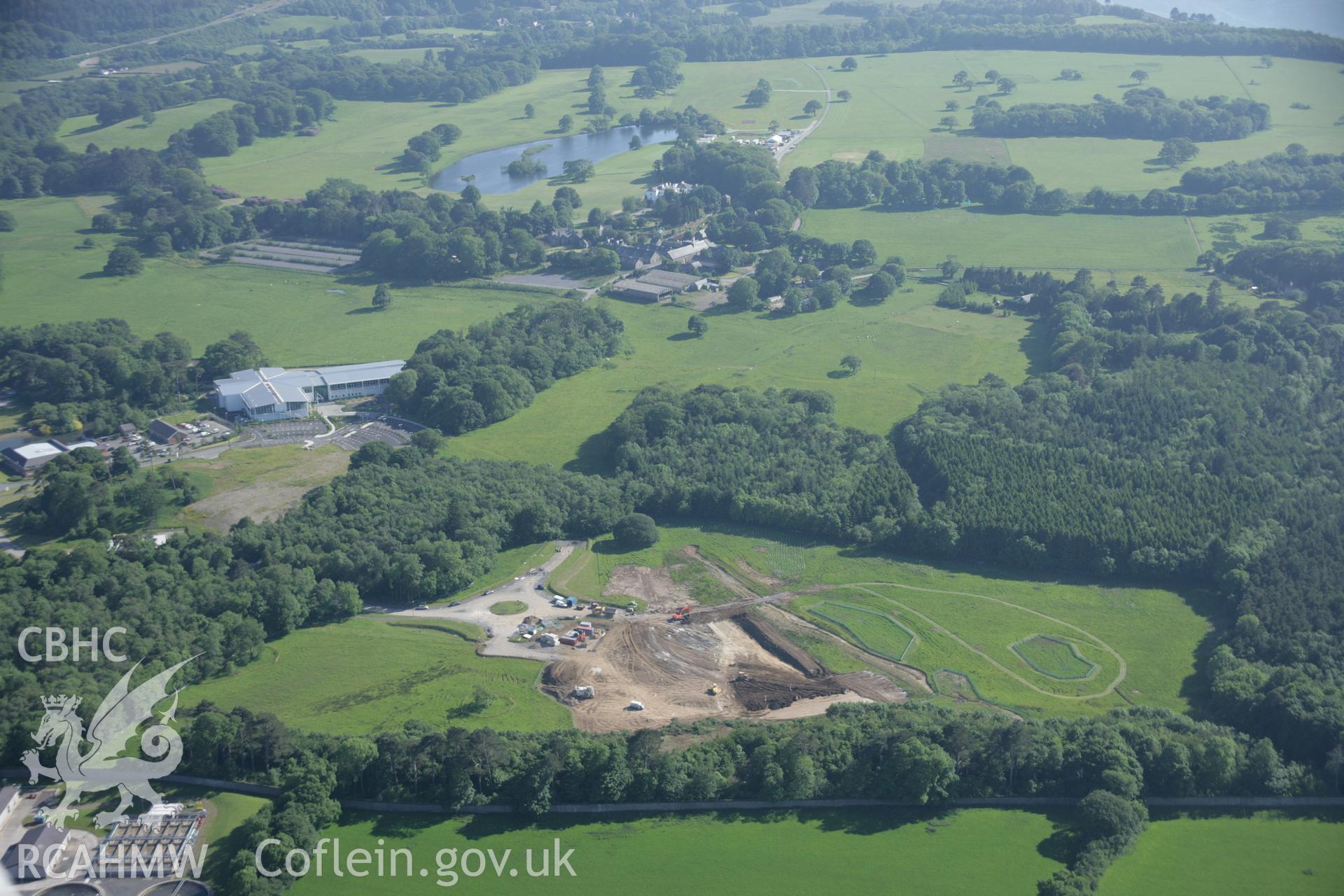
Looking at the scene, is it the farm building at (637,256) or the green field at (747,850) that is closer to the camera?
the green field at (747,850)

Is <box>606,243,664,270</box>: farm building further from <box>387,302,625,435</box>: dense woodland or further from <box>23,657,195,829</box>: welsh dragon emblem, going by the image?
<box>23,657,195,829</box>: welsh dragon emblem

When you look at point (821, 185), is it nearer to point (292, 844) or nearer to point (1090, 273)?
point (1090, 273)

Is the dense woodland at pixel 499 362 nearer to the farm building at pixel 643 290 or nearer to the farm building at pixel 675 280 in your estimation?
the farm building at pixel 643 290

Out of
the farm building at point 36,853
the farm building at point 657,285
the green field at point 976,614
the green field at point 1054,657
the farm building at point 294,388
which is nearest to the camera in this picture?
the farm building at point 36,853

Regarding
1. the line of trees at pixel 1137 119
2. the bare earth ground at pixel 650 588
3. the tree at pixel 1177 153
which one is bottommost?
the bare earth ground at pixel 650 588

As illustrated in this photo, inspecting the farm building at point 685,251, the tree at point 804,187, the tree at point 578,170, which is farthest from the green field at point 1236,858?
the tree at point 578,170

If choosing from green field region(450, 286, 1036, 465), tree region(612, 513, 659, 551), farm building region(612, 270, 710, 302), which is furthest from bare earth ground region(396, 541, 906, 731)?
farm building region(612, 270, 710, 302)
